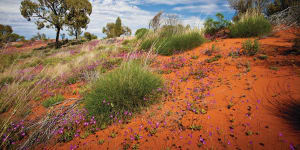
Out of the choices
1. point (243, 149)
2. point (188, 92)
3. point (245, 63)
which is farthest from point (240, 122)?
point (245, 63)

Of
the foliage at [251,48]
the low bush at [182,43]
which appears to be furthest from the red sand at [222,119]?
the low bush at [182,43]

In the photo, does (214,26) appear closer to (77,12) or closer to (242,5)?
(242,5)

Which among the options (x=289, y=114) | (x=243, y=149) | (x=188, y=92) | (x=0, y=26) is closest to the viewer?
(x=243, y=149)

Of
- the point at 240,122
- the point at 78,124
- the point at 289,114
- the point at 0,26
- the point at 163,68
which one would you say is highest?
the point at 0,26

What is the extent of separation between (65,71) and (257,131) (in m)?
7.39

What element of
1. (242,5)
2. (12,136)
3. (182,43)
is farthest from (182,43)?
(242,5)

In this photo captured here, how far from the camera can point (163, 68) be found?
527 cm

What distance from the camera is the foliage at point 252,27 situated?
264 inches

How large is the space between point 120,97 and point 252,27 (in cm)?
827

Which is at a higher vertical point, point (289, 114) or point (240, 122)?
point (289, 114)

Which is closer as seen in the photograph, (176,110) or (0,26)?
(176,110)

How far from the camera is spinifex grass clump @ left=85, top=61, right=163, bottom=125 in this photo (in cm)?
265

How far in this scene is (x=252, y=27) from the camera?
268 inches

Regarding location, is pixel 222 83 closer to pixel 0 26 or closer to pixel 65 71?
pixel 65 71
